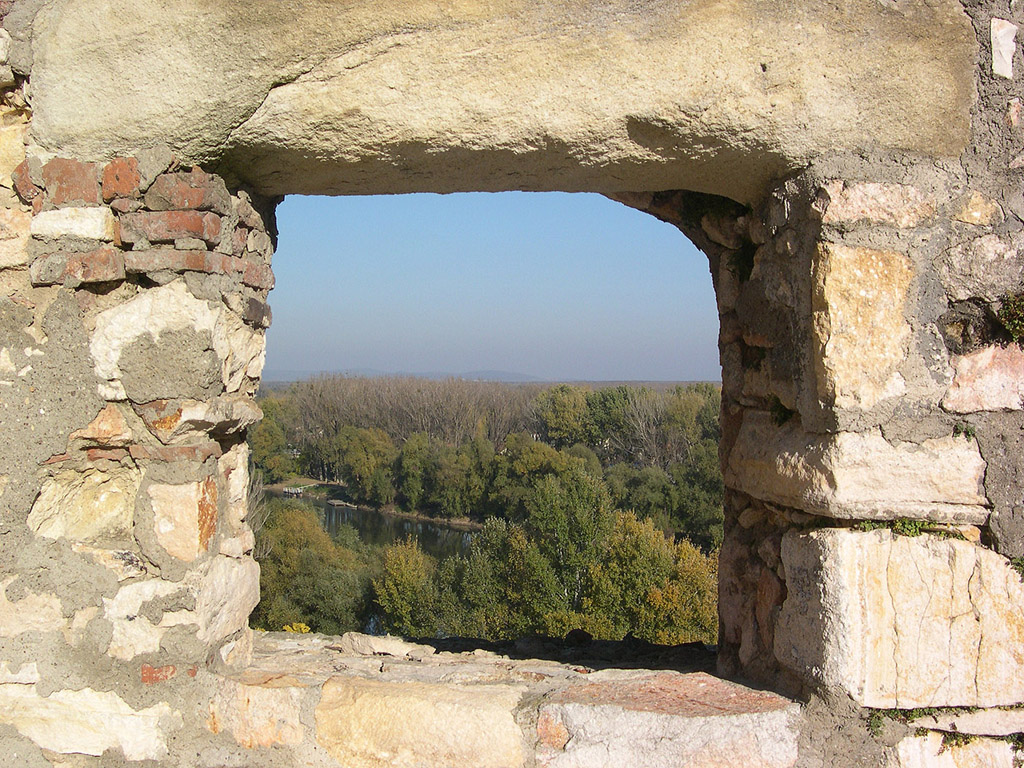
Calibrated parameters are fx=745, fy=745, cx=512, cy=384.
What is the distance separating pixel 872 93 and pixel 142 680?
2120mm

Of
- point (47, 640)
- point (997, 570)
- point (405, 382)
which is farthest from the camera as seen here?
point (405, 382)

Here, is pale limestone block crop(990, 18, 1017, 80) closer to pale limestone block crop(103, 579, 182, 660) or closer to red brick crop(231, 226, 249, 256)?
red brick crop(231, 226, 249, 256)

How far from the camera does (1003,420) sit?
64.6 inches

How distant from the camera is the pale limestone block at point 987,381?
1640 millimetres

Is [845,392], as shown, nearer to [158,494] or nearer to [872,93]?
[872,93]

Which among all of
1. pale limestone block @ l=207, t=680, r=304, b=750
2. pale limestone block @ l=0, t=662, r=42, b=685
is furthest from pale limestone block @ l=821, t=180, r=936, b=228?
pale limestone block @ l=0, t=662, r=42, b=685

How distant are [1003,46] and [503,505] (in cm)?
2796

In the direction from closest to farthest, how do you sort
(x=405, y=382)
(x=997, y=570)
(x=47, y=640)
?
(x=997, y=570) → (x=47, y=640) → (x=405, y=382)

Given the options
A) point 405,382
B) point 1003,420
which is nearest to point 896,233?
point 1003,420

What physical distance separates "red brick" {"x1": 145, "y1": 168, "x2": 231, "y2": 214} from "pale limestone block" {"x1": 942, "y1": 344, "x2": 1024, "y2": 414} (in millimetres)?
1732

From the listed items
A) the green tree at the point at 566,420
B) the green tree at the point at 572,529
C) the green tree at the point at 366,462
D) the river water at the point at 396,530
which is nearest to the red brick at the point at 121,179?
the green tree at the point at 572,529

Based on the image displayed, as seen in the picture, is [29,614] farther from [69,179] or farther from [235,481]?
[69,179]

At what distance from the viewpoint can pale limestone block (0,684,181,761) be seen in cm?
171

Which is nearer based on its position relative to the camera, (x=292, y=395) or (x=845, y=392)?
(x=845, y=392)
